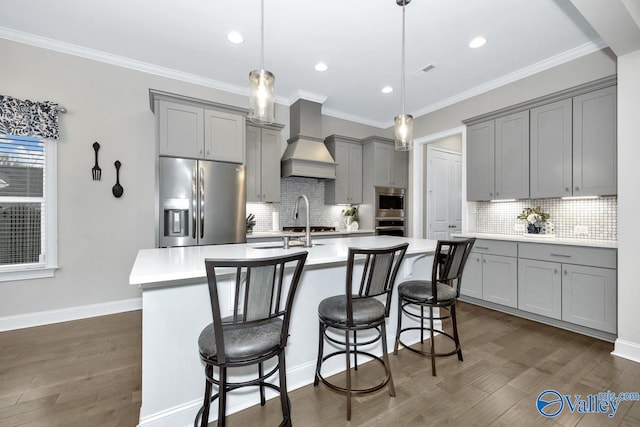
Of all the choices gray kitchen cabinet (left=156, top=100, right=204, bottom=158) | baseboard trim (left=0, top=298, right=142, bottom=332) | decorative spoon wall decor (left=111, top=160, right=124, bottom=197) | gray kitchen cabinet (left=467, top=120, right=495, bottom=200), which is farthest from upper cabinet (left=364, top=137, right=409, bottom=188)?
baseboard trim (left=0, top=298, right=142, bottom=332)

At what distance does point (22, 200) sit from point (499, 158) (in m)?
5.66

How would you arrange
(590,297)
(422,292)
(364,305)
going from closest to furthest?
(364,305), (422,292), (590,297)

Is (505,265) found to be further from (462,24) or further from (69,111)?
(69,111)

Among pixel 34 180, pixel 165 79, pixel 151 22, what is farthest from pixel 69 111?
pixel 151 22

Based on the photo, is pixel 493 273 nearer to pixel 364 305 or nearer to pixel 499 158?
pixel 499 158

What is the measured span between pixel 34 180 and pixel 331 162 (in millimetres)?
3672

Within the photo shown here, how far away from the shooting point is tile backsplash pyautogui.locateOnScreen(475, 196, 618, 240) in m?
3.02

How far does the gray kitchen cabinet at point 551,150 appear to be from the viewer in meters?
3.11

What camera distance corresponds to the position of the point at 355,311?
5.74ft

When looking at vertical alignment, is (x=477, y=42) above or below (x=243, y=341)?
above

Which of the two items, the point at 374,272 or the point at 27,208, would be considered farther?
the point at 27,208

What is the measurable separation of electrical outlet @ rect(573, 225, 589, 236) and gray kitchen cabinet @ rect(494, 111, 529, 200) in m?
0.60

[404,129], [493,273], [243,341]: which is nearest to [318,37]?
[404,129]

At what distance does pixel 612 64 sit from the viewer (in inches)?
116
